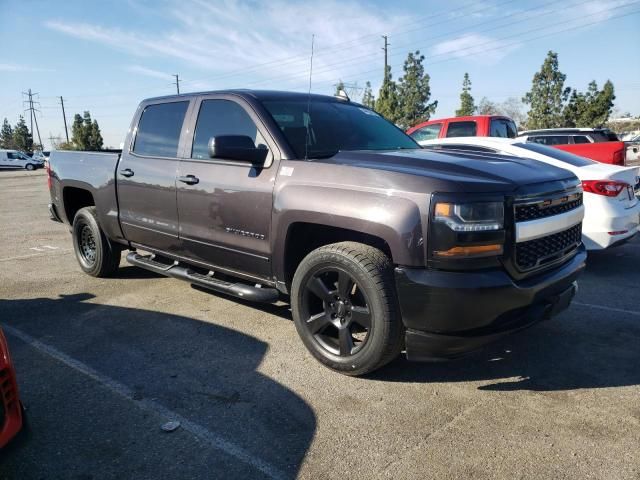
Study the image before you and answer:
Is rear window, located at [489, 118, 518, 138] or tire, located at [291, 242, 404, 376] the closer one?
tire, located at [291, 242, 404, 376]

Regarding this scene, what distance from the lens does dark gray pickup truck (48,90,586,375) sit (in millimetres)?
2748

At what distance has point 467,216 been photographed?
2707 mm

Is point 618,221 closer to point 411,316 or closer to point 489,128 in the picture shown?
point 411,316

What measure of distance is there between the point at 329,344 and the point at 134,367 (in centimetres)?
135

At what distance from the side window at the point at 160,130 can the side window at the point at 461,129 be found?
6892 millimetres

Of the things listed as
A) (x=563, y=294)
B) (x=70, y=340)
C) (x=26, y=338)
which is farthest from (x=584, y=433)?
(x=26, y=338)

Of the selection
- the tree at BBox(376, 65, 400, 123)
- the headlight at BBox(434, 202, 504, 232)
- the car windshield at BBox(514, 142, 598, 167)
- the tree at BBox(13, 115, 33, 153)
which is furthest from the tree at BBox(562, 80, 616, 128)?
the tree at BBox(13, 115, 33, 153)

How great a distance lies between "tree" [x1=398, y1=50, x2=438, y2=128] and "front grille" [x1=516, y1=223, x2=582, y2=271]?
135ft

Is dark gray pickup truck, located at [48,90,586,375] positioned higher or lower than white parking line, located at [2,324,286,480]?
higher

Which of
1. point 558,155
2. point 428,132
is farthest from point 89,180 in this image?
point 428,132

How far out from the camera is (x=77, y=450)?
8.16 ft

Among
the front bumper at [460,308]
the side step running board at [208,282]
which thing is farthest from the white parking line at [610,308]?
the side step running board at [208,282]

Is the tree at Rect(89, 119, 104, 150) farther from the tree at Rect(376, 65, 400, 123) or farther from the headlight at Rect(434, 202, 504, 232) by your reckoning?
the headlight at Rect(434, 202, 504, 232)

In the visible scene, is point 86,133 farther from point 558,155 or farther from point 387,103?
point 558,155
